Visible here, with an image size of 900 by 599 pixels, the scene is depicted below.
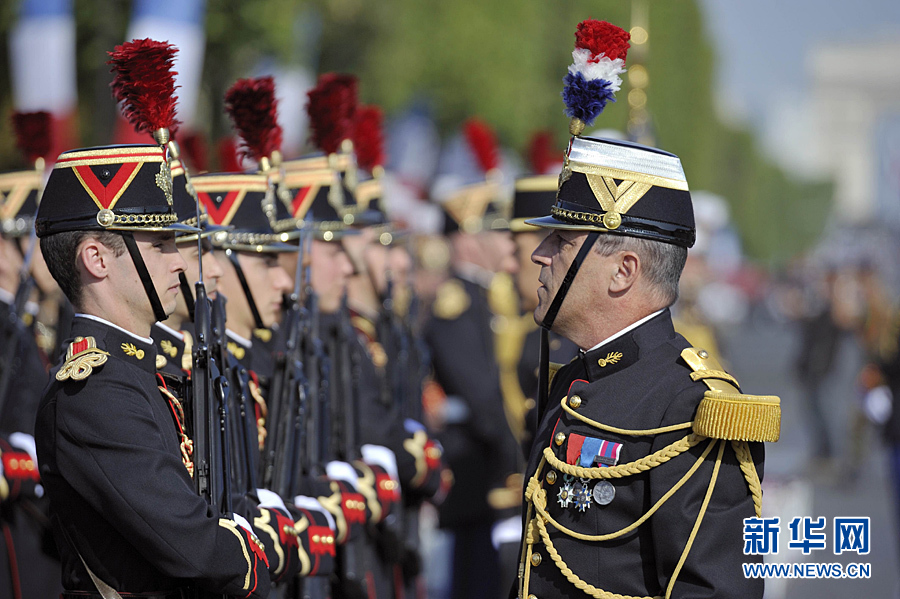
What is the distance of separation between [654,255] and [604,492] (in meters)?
0.62

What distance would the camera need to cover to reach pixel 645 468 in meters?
2.68

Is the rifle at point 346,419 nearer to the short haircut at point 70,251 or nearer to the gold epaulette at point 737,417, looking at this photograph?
the short haircut at point 70,251

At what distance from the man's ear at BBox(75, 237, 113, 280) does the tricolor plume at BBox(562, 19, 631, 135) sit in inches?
51.2

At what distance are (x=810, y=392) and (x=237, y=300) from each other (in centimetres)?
1048

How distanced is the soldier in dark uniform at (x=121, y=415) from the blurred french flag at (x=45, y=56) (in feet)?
22.1

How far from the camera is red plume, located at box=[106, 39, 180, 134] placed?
3059 millimetres

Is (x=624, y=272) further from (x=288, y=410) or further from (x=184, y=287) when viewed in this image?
(x=288, y=410)

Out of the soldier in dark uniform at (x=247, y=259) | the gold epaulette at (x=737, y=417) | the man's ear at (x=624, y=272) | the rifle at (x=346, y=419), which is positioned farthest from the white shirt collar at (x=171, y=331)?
the gold epaulette at (x=737, y=417)

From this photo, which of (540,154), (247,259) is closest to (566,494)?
(247,259)

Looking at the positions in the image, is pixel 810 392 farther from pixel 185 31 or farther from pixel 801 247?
pixel 801 247

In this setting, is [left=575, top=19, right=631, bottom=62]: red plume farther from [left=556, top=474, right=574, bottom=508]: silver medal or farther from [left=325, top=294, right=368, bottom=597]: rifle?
[left=325, top=294, right=368, bottom=597]: rifle

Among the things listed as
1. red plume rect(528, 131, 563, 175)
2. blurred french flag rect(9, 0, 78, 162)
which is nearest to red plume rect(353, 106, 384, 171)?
red plume rect(528, 131, 563, 175)

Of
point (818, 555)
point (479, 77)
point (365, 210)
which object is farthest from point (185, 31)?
point (479, 77)

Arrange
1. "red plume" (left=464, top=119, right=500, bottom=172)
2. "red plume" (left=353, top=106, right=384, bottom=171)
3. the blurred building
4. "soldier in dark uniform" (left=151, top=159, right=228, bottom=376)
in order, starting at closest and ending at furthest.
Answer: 1. "soldier in dark uniform" (left=151, top=159, right=228, bottom=376)
2. "red plume" (left=353, top=106, right=384, bottom=171)
3. "red plume" (left=464, top=119, right=500, bottom=172)
4. the blurred building
